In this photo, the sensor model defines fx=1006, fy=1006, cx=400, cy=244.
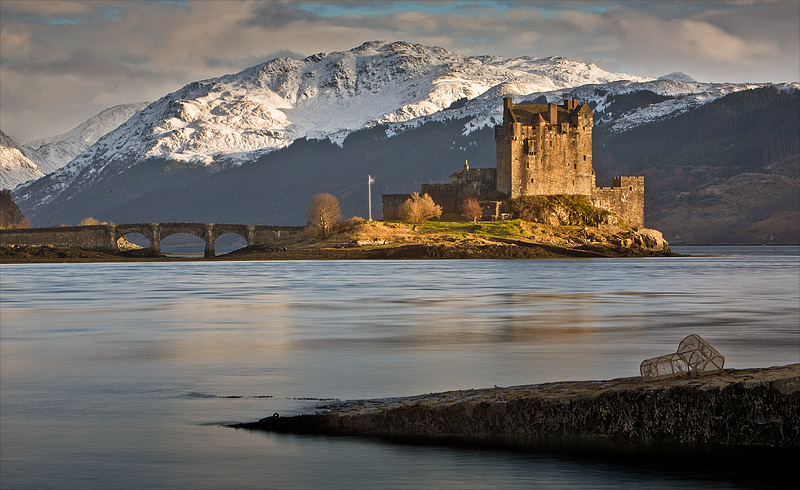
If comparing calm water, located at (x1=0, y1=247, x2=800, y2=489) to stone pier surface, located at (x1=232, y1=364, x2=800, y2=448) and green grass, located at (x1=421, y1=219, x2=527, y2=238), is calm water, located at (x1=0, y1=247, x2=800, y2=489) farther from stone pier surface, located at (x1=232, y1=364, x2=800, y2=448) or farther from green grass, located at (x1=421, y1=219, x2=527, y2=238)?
green grass, located at (x1=421, y1=219, x2=527, y2=238)

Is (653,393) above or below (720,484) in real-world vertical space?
above

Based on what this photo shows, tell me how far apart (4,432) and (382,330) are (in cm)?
1983

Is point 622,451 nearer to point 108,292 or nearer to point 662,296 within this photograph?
point 662,296

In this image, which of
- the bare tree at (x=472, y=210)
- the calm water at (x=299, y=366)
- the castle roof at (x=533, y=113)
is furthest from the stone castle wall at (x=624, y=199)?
the calm water at (x=299, y=366)

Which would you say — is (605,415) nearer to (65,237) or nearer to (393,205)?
(393,205)

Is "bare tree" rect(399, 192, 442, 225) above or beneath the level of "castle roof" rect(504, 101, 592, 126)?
beneath

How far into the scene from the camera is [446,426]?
15.2 meters

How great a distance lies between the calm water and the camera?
13.5 metres

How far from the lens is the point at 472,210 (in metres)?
143

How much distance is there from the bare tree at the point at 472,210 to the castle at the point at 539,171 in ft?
3.65

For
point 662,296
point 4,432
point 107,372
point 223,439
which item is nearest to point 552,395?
point 223,439

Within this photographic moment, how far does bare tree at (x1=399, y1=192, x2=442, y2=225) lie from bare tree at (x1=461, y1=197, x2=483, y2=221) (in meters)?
4.01

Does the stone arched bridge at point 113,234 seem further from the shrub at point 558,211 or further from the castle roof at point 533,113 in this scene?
the castle roof at point 533,113

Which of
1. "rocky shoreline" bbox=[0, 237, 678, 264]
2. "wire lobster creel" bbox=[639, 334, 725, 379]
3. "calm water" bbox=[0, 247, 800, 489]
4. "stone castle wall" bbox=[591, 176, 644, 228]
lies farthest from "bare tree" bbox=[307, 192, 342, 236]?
"wire lobster creel" bbox=[639, 334, 725, 379]
